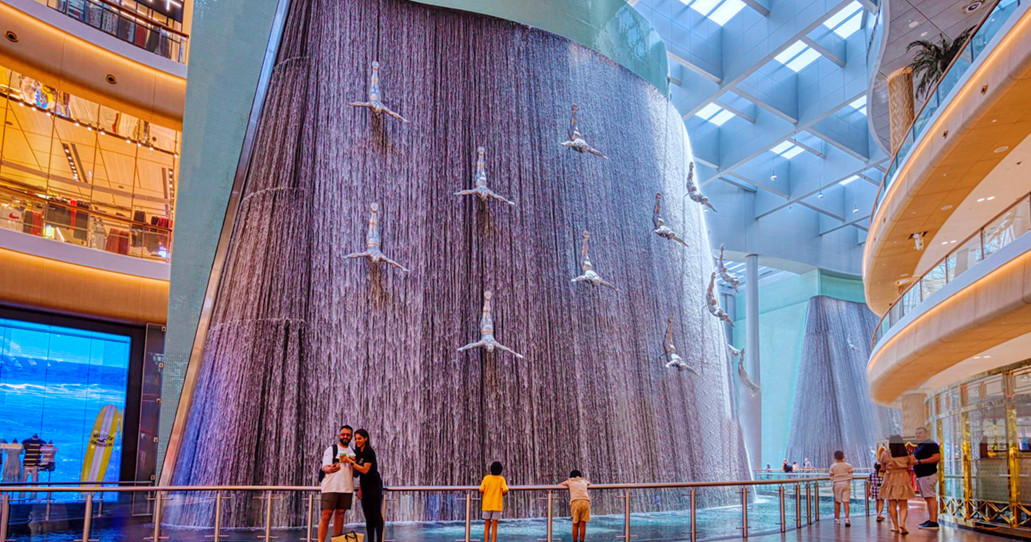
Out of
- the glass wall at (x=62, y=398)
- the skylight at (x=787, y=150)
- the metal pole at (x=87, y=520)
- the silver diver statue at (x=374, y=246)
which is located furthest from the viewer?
the skylight at (x=787, y=150)

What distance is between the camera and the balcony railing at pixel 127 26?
1362cm

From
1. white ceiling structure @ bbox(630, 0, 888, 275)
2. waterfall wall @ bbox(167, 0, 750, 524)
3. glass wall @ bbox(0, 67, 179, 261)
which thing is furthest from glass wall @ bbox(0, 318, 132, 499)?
white ceiling structure @ bbox(630, 0, 888, 275)

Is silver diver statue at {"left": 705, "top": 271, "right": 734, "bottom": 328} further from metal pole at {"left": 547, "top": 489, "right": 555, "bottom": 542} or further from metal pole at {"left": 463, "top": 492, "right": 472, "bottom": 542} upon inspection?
metal pole at {"left": 463, "top": 492, "right": 472, "bottom": 542}

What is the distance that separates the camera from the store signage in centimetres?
1605

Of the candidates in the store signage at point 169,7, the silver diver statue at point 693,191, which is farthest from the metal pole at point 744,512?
the store signage at point 169,7

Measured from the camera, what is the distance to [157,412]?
1359 cm

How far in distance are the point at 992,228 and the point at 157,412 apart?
40.5 feet

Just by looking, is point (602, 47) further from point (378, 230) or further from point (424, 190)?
point (378, 230)

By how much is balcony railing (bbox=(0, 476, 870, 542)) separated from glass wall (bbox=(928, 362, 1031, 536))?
2.44 metres

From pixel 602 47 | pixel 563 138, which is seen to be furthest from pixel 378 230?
pixel 602 47

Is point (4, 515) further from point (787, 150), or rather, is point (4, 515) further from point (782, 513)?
point (787, 150)

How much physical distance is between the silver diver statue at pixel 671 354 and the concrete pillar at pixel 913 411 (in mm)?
8024

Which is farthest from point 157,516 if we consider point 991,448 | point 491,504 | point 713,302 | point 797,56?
point 797,56

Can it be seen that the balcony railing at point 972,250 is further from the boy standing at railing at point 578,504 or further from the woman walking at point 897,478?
the boy standing at railing at point 578,504
